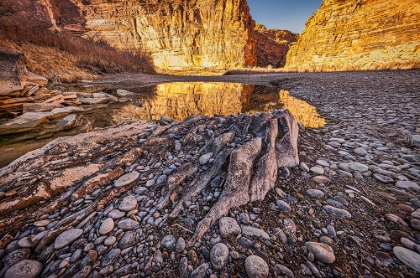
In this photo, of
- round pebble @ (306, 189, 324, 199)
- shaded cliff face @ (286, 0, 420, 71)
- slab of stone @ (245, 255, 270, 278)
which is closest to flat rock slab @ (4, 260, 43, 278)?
slab of stone @ (245, 255, 270, 278)

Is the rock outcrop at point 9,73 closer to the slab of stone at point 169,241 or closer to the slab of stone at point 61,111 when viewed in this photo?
the slab of stone at point 61,111

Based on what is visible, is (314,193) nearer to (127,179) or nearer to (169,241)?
(169,241)

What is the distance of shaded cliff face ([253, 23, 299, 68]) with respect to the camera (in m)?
64.4

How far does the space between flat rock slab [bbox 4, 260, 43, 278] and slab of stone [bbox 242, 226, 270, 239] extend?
1463 mm

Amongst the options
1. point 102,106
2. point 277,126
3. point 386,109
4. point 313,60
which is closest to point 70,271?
point 277,126

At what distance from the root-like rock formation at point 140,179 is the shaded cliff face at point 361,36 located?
865 inches

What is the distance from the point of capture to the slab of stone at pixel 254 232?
4.14 ft

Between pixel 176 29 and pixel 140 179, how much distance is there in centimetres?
5812

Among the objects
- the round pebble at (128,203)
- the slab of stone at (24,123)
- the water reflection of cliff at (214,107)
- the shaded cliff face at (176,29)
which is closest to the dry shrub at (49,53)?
the slab of stone at (24,123)

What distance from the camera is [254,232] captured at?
4.23 ft

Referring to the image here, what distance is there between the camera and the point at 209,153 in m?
2.26

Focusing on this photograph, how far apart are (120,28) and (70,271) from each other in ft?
218

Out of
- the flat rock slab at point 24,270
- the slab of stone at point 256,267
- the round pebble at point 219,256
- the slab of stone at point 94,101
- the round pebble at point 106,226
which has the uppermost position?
the slab of stone at point 256,267

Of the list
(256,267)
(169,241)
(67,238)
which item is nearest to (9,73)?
(67,238)
